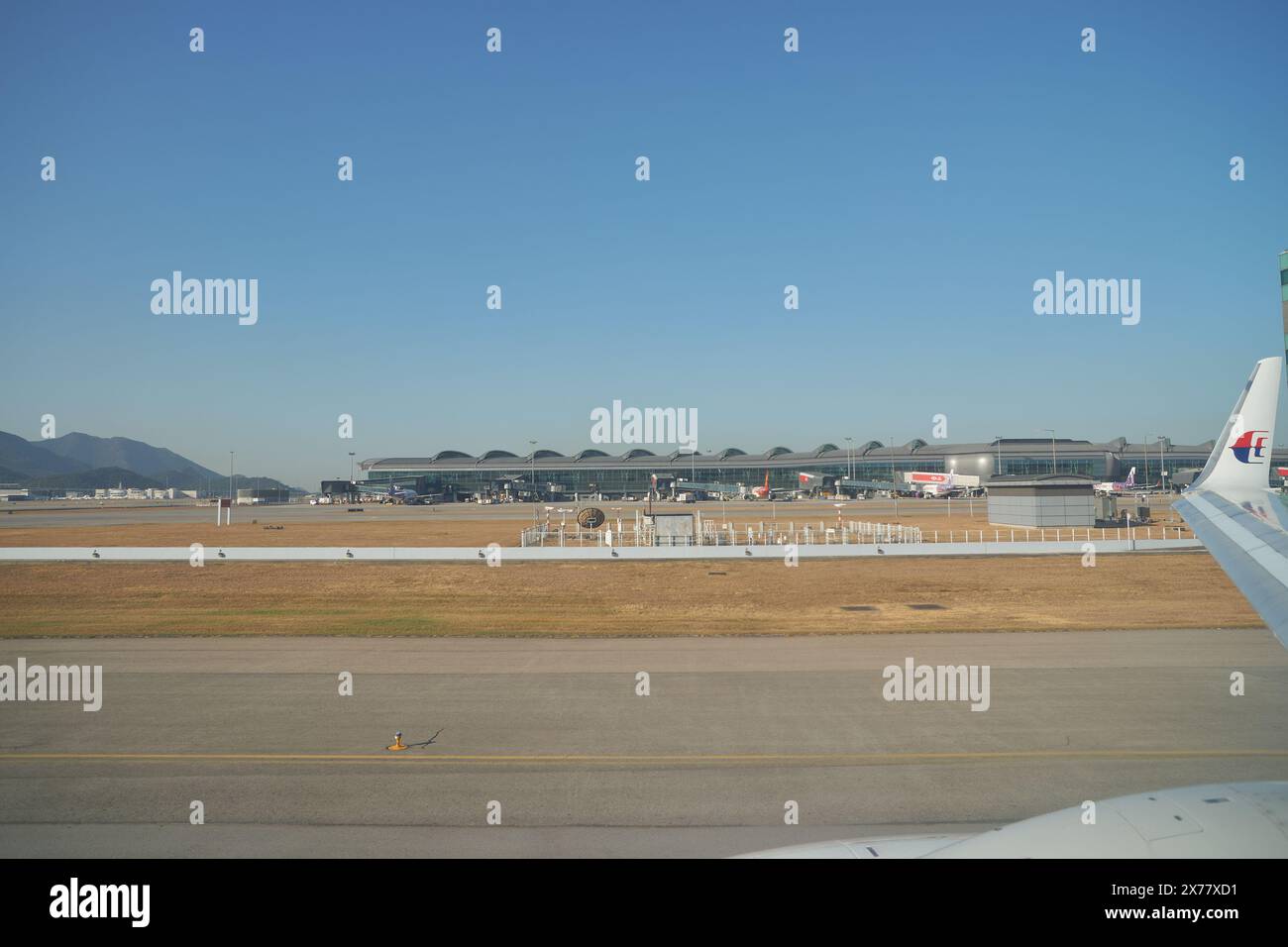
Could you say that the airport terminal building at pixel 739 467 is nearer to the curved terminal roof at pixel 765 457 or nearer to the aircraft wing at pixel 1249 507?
the curved terminal roof at pixel 765 457

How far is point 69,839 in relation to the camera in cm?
993

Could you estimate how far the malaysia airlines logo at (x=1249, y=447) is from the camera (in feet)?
35.0

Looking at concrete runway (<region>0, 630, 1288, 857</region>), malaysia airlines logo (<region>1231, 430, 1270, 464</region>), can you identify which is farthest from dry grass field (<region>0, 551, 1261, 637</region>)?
malaysia airlines logo (<region>1231, 430, 1270, 464</region>)

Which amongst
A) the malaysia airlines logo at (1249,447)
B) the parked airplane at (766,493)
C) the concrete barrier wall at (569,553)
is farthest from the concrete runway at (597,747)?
the parked airplane at (766,493)

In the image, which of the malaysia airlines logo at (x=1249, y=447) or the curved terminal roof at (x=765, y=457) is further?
the curved terminal roof at (x=765, y=457)

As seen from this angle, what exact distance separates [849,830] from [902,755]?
3.53m

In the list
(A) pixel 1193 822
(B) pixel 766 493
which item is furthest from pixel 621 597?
(B) pixel 766 493

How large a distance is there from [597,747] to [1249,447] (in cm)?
1114

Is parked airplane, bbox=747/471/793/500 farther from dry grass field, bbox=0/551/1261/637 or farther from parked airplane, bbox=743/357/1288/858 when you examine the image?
parked airplane, bbox=743/357/1288/858

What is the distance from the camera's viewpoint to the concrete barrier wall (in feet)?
146

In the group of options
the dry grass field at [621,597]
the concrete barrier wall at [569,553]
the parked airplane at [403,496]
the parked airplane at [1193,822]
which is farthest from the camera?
the parked airplane at [403,496]

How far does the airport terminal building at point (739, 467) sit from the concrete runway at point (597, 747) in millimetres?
123346

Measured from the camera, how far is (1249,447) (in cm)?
1103

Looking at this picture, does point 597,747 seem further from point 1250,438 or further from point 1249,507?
point 1250,438
